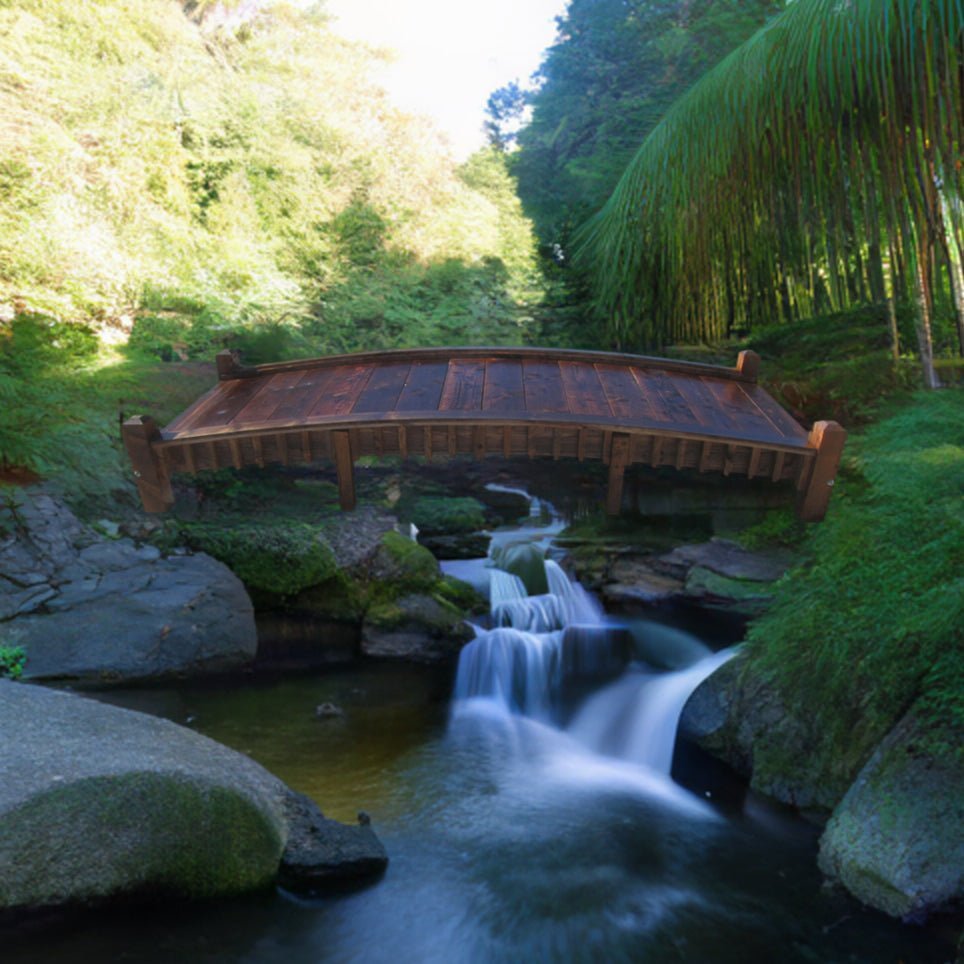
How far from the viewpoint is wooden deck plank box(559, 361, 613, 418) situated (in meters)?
3.52

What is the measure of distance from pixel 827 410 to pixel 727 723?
376 cm

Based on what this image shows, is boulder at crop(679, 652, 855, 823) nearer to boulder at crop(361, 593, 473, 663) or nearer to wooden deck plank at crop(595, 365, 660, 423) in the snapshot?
boulder at crop(361, 593, 473, 663)

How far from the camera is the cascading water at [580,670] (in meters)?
6.45

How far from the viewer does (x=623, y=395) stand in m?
3.71

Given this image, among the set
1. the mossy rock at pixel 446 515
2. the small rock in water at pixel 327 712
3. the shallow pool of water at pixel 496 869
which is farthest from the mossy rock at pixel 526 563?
the small rock in water at pixel 327 712

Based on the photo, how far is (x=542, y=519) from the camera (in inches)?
397

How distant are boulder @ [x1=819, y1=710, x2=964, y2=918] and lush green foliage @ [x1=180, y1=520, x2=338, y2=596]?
535cm

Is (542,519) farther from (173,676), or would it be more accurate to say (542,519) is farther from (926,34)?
(926,34)

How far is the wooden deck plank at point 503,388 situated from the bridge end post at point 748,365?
46.9 inches

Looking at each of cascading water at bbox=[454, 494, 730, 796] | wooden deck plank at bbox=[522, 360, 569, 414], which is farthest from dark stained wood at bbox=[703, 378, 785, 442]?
cascading water at bbox=[454, 494, 730, 796]

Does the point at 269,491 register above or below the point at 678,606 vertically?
above

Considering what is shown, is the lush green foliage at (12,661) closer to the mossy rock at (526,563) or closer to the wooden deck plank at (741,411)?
the mossy rock at (526,563)

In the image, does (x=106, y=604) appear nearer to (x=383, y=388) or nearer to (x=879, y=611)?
(x=383, y=388)

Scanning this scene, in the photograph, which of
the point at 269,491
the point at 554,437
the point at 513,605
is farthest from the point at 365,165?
the point at 554,437
